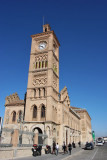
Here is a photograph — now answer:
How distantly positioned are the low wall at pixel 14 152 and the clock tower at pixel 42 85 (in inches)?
432

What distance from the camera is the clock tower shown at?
3039 centimetres

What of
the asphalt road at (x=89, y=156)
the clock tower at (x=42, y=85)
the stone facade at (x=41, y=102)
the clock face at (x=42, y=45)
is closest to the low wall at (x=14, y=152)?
the asphalt road at (x=89, y=156)

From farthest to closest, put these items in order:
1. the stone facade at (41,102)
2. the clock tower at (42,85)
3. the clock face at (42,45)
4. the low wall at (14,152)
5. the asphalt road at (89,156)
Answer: the clock face at (42,45) < the clock tower at (42,85) < the stone facade at (41,102) < the asphalt road at (89,156) < the low wall at (14,152)

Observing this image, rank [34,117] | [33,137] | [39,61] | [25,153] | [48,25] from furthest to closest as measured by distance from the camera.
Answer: [48,25] < [39,61] < [34,117] < [33,137] < [25,153]

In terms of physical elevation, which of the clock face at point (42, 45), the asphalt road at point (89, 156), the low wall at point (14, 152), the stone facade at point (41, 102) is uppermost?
the clock face at point (42, 45)

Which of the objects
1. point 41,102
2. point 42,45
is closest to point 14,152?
point 41,102

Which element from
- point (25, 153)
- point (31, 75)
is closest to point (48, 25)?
point (31, 75)

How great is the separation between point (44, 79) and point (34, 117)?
27.7 feet

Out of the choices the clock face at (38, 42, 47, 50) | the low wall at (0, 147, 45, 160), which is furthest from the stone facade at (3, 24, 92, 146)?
the low wall at (0, 147, 45, 160)

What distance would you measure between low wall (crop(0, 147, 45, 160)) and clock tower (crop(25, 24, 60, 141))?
10963 millimetres

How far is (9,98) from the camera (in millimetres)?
37594

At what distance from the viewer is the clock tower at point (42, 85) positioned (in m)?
30.4

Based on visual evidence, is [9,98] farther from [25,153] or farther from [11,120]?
[25,153]

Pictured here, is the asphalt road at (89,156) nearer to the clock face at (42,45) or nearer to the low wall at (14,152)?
the low wall at (14,152)
